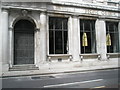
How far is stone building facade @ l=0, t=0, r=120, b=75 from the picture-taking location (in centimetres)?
1366

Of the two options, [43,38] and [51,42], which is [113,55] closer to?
[51,42]

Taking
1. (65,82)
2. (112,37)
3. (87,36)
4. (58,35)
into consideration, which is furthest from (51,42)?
(112,37)

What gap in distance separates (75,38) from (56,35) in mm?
2152

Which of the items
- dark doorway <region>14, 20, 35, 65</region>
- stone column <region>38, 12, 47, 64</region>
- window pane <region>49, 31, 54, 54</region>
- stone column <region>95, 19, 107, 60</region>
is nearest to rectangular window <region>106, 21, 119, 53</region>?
stone column <region>95, 19, 107, 60</region>

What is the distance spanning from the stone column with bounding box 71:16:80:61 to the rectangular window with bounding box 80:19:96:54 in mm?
786

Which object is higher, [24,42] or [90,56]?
[24,42]

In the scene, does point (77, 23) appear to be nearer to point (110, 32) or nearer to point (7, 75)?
point (110, 32)

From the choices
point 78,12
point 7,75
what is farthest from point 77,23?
point 7,75

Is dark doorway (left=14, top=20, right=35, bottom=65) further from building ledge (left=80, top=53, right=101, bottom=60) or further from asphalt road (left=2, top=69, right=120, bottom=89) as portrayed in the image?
building ledge (left=80, top=53, right=101, bottom=60)

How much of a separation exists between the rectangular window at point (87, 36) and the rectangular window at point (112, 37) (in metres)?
2.10

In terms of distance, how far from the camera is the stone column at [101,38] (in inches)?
688

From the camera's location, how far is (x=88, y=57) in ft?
54.6

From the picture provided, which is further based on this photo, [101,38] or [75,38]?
[101,38]

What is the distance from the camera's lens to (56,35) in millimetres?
15664
